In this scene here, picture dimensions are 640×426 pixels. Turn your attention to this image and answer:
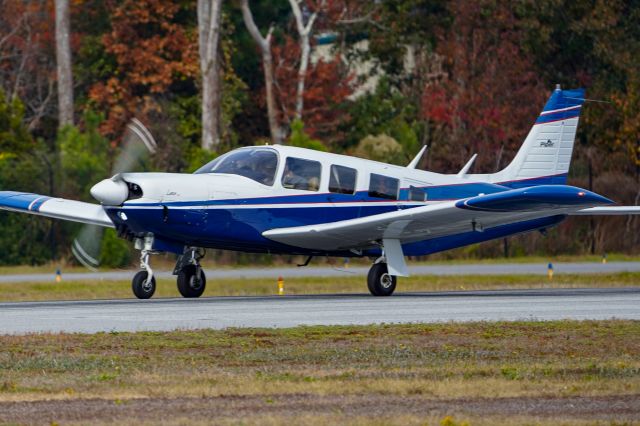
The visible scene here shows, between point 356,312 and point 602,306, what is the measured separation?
146 inches

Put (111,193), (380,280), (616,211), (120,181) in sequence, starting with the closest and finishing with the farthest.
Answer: (111,193)
(120,181)
(380,280)
(616,211)

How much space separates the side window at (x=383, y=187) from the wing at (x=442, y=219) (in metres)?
0.72

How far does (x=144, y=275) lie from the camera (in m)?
20.2

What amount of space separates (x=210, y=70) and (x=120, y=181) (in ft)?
65.4

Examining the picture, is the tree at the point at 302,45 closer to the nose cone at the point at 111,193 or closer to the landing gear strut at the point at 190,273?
the landing gear strut at the point at 190,273

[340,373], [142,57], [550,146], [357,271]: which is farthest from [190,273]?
[142,57]

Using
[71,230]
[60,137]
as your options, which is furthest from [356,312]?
[60,137]

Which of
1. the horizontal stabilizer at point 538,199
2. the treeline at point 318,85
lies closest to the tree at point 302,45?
the treeline at point 318,85

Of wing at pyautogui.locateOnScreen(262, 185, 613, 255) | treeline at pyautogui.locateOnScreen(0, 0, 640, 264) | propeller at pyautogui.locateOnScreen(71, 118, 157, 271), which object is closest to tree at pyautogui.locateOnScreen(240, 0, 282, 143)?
treeline at pyautogui.locateOnScreen(0, 0, 640, 264)

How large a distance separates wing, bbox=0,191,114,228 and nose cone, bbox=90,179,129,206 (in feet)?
7.72

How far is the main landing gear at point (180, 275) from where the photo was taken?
20.0 metres

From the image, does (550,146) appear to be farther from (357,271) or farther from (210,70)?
(210,70)

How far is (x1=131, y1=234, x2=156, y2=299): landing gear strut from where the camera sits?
19906mm

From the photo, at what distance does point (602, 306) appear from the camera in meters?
Result: 18.7
